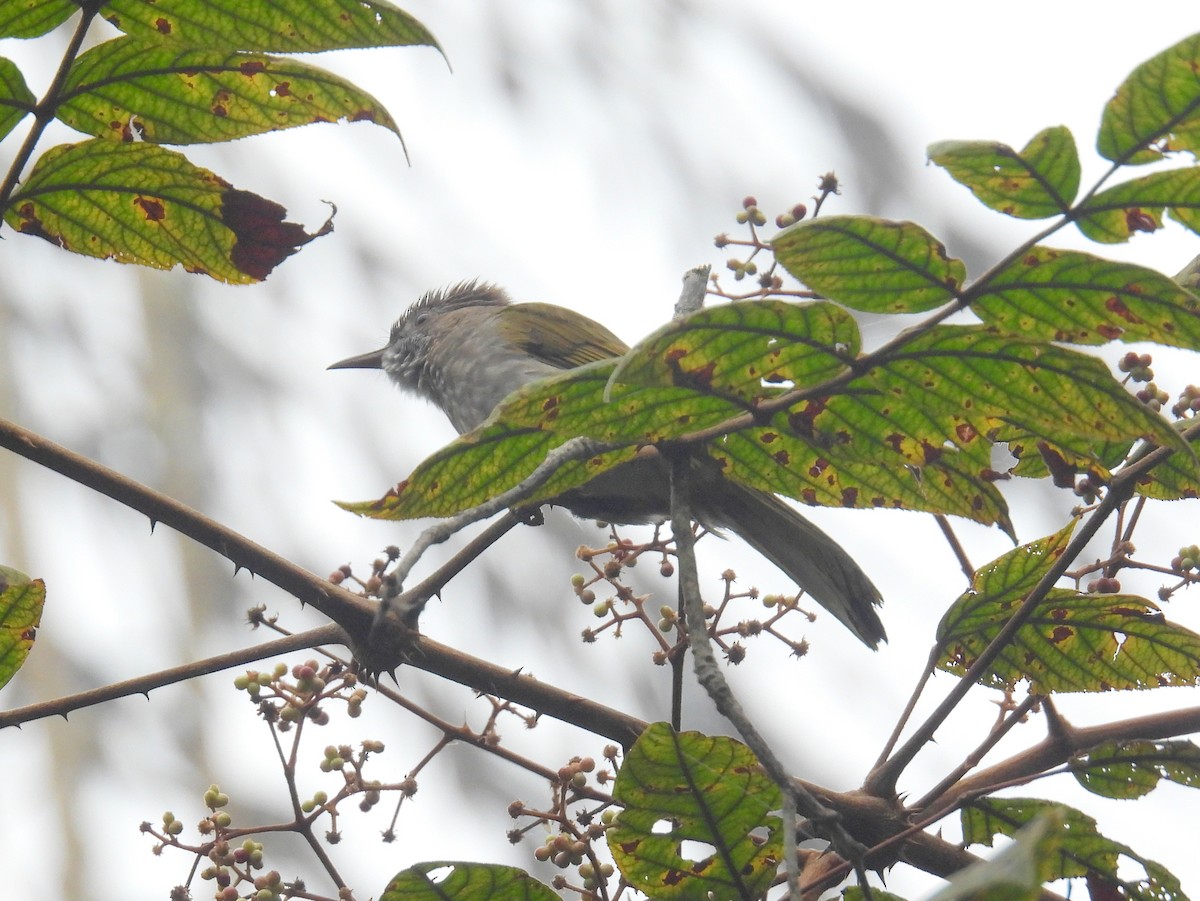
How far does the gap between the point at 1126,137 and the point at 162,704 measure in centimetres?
637

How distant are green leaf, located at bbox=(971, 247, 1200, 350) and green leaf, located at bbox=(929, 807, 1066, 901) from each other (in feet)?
2.14

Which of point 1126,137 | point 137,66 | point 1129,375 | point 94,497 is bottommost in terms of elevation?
point 1126,137

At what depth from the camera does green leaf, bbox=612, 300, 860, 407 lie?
3.48ft

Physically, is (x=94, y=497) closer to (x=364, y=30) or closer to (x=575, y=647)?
(x=575, y=647)

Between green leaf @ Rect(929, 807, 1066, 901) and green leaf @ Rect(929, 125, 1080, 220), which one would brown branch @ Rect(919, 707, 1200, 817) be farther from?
green leaf @ Rect(929, 807, 1066, 901)

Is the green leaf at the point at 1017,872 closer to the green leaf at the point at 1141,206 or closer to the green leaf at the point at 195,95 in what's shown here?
the green leaf at the point at 1141,206

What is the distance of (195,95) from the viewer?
1409 mm

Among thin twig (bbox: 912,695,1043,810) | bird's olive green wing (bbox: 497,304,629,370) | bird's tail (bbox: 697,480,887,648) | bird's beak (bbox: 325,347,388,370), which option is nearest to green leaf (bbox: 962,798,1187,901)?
thin twig (bbox: 912,695,1043,810)

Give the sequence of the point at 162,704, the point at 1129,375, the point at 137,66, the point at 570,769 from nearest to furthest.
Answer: the point at 137,66 → the point at 570,769 → the point at 1129,375 → the point at 162,704

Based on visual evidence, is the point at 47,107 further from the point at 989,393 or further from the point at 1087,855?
the point at 1087,855

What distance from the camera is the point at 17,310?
25.9 feet

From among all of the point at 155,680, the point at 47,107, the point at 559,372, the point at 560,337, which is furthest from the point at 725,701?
the point at 560,337

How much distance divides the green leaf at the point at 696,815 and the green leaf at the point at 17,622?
0.71m

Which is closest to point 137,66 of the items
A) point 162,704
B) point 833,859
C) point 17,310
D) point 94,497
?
point 833,859
